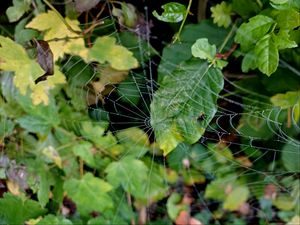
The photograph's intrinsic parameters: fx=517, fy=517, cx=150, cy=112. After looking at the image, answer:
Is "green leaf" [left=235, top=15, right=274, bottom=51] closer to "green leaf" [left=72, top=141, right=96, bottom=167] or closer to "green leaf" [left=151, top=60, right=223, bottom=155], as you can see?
"green leaf" [left=151, top=60, right=223, bottom=155]

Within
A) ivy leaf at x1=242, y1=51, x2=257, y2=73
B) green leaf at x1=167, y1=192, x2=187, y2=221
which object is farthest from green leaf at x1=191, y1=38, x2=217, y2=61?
green leaf at x1=167, y1=192, x2=187, y2=221

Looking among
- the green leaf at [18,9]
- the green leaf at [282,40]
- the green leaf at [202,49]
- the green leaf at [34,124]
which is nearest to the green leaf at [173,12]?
the green leaf at [202,49]

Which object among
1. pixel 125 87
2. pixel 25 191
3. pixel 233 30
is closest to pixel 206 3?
pixel 233 30

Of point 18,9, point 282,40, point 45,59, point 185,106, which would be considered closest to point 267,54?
point 282,40

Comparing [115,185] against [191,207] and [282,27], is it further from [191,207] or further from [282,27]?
[282,27]

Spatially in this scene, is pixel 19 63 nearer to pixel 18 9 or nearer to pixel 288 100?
pixel 18 9

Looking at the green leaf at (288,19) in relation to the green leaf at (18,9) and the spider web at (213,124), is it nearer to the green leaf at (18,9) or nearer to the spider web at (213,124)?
the spider web at (213,124)

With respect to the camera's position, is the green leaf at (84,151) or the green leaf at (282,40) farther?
the green leaf at (84,151)
